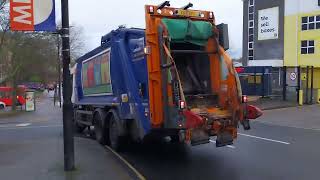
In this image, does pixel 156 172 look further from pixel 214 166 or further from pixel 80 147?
pixel 80 147

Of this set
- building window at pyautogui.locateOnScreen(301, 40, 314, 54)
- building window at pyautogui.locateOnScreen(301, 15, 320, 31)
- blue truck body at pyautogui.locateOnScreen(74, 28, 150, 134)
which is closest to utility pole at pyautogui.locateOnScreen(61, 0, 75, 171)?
blue truck body at pyautogui.locateOnScreen(74, 28, 150, 134)

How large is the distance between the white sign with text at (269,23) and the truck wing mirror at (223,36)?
173ft

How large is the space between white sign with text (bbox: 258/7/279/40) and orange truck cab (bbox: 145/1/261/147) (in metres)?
52.6

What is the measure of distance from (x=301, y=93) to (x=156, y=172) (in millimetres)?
22433

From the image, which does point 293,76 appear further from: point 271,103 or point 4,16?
point 4,16

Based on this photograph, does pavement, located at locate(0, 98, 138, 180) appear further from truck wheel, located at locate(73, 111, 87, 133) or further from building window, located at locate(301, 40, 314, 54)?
building window, located at locate(301, 40, 314, 54)

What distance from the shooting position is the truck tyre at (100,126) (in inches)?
552

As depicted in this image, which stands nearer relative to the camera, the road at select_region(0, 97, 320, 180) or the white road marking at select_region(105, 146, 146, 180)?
the white road marking at select_region(105, 146, 146, 180)

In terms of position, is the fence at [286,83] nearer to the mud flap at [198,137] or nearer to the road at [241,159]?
the road at [241,159]

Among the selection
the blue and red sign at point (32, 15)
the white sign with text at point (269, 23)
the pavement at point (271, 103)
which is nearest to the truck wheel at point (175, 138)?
the blue and red sign at point (32, 15)

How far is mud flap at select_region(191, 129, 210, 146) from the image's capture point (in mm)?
9898

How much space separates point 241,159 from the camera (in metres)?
11.6

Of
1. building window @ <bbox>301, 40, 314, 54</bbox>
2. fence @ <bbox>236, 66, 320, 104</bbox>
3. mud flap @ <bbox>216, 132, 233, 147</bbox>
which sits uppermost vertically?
building window @ <bbox>301, 40, 314, 54</bbox>

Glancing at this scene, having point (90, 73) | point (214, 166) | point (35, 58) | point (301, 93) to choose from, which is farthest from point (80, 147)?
point (35, 58)
